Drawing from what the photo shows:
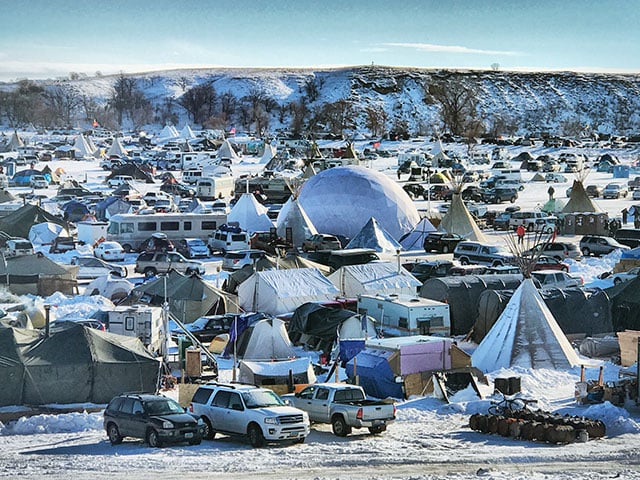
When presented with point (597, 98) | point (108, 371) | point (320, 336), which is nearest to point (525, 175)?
point (320, 336)

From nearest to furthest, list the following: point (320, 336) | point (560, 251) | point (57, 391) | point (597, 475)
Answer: point (597, 475), point (57, 391), point (320, 336), point (560, 251)

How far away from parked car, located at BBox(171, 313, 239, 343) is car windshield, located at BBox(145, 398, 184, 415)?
7.37 metres

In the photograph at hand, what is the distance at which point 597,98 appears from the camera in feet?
513

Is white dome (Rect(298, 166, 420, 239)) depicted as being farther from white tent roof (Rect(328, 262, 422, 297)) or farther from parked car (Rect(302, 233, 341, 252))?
white tent roof (Rect(328, 262, 422, 297))

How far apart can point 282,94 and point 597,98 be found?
44.3m

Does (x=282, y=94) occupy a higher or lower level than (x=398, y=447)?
higher

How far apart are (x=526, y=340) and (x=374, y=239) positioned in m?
13.8

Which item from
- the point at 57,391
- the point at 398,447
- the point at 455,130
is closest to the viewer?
the point at 398,447

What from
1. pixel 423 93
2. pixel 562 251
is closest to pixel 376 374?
pixel 562 251

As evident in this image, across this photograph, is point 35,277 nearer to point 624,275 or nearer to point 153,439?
point 153,439

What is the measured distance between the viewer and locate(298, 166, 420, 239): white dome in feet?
122

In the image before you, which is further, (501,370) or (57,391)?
(501,370)

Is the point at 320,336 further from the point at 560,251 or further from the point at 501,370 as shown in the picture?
the point at 560,251

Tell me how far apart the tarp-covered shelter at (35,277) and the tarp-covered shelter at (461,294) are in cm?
873
